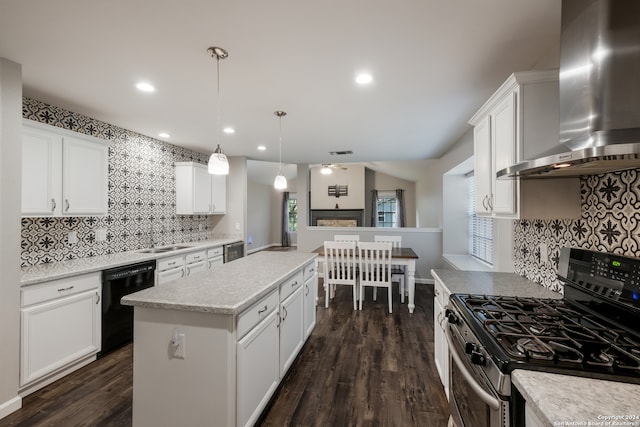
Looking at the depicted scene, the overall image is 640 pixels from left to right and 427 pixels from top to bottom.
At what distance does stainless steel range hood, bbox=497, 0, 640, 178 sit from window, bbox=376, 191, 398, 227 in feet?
28.2

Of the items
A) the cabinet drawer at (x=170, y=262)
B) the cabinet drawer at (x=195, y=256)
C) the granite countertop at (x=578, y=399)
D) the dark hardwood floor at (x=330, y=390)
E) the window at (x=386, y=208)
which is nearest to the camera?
the granite countertop at (x=578, y=399)

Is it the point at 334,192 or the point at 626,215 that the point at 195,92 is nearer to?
the point at 626,215

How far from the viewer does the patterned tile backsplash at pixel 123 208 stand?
104 inches

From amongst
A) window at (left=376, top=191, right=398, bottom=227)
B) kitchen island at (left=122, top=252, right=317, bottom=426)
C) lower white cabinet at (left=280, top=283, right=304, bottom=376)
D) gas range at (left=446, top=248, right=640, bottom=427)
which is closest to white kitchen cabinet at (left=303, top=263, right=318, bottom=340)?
lower white cabinet at (left=280, top=283, right=304, bottom=376)

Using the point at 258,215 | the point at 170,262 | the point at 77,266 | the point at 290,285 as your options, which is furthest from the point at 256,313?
the point at 258,215

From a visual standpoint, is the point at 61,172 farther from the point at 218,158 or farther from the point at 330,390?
the point at 330,390

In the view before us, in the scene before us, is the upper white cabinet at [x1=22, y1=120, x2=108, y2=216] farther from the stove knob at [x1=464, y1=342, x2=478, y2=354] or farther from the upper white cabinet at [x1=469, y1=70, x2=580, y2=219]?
the upper white cabinet at [x1=469, y1=70, x2=580, y2=219]

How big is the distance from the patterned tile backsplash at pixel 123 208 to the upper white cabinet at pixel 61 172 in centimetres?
27

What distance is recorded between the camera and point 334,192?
9.33 meters

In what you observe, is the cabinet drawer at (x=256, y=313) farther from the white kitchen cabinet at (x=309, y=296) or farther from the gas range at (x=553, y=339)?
the gas range at (x=553, y=339)

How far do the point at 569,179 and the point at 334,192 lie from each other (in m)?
7.83

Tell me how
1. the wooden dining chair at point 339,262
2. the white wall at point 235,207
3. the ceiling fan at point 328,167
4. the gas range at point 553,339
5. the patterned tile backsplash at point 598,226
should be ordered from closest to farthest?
1. the gas range at point 553,339
2. the patterned tile backsplash at point 598,226
3. the wooden dining chair at point 339,262
4. the white wall at point 235,207
5. the ceiling fan at point 328,167

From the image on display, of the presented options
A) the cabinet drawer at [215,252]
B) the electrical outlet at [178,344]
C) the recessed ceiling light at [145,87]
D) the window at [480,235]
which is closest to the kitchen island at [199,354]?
the electrical outlet at [178,344]

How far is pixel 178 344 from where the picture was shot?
1.52 meters
